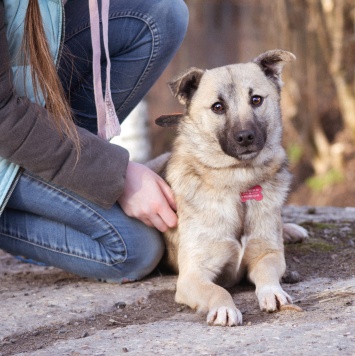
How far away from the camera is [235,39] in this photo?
38.5 feet

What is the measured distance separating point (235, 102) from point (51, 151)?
3.16ft

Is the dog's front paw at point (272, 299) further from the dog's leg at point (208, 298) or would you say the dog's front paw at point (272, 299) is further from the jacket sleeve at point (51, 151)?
the jacket sleeve at point (51, 151)

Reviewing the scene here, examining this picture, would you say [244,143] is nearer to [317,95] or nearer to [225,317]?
[225,317]

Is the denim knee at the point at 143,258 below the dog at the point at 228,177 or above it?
below

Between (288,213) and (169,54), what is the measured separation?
1.66m

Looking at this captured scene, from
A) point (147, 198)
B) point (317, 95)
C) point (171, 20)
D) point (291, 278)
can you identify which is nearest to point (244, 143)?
point (147, 198)

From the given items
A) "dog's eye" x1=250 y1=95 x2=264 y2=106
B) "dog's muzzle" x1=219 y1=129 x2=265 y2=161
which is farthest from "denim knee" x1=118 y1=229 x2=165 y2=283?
"dog's eye" x1=250 y1=95 x2=264 y2=106

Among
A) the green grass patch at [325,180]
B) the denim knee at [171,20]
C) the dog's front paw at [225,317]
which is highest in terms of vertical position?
the denim knee at [171,20]

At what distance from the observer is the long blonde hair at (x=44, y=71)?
3043 mm

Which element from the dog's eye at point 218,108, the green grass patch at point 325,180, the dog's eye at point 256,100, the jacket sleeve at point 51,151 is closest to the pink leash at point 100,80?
the jacket sleeve at point 51,151

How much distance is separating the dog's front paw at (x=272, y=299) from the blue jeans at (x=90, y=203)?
76 centimetres

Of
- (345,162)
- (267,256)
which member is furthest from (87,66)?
(345,162)

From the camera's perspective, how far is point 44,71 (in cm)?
311

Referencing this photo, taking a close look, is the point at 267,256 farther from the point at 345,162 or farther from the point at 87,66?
the point at 345,162
